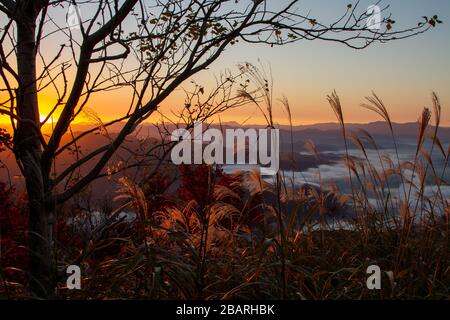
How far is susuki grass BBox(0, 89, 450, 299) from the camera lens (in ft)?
14.0

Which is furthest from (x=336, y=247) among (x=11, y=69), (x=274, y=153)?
(x=11, y=69)

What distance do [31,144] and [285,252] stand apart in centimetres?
314

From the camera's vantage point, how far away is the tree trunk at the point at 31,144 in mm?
5766

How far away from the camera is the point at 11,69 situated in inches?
229

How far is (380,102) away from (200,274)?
2251 mm

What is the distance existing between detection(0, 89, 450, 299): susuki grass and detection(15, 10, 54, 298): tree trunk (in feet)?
2.38

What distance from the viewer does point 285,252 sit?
488 cm

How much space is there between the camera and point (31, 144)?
6246 millimetres

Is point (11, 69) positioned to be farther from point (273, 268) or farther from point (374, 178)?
point (374, 178)

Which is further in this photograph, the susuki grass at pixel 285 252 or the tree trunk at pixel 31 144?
the tree trunk at pixel 31 144

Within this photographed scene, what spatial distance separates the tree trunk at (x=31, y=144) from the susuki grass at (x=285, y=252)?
726 millimetres

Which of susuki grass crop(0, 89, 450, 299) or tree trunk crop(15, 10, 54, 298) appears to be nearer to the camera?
susuki grass crop(0, 89, 450, 299)
